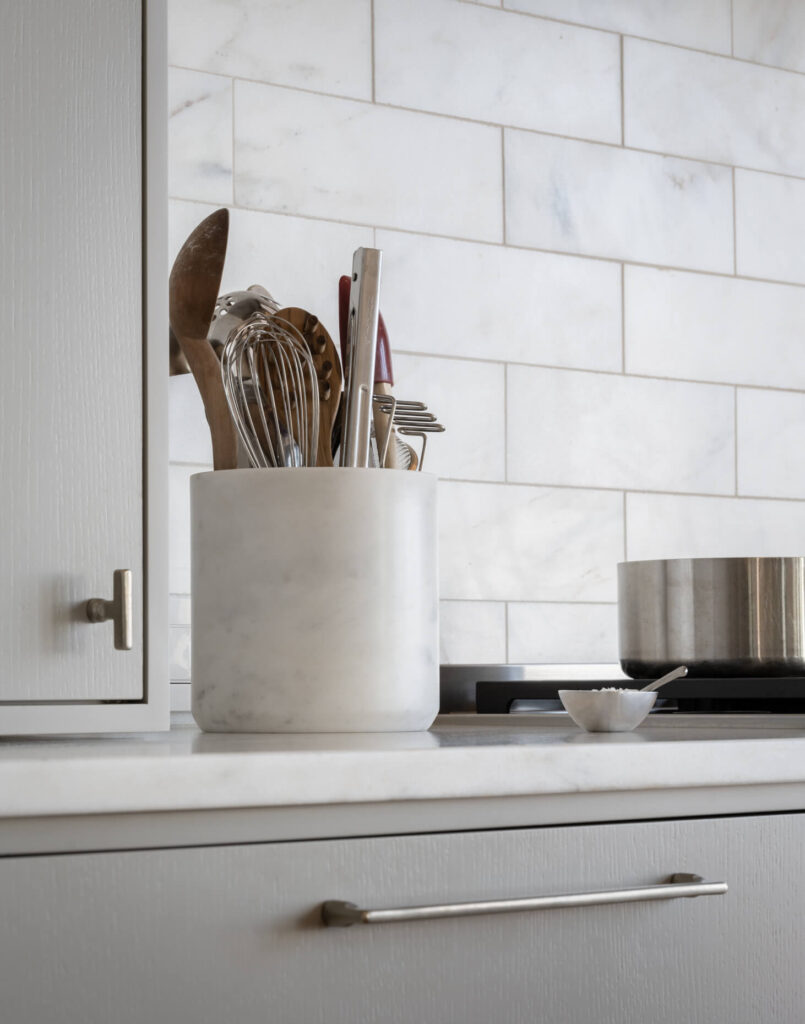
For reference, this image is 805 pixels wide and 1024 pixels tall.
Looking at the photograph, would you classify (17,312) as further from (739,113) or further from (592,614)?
(739,113)

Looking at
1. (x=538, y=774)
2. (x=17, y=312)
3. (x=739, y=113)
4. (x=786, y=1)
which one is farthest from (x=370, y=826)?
(x=786, y=1)

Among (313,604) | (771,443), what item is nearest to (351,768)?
(313,604)

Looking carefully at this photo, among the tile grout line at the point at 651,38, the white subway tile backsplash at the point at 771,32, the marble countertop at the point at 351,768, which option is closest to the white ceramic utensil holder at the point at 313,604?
the marble countertop at the point at 351,768

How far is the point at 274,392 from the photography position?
2.81ft

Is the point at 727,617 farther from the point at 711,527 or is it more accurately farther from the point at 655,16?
the point at 655,16

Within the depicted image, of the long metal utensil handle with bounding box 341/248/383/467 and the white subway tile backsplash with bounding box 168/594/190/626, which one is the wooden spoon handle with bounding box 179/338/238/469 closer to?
the long metal utensil handle with bounding box 341/248/383/467

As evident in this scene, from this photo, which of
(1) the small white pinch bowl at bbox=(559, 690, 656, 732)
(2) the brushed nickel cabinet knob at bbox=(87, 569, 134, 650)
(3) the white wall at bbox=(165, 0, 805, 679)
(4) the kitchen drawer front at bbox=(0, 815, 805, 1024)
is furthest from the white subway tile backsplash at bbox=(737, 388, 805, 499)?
(2) the brushed nickel cabinet knob at bbox=(87, 569, 134, 650)

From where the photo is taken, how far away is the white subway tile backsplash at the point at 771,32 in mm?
1735

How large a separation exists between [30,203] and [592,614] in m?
1.00

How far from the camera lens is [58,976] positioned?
52cm

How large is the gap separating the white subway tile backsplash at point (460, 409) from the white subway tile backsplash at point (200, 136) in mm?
278

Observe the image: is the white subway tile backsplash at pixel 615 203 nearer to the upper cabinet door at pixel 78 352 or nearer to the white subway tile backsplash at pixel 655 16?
the white subway tile backsplash at pixel 655 16

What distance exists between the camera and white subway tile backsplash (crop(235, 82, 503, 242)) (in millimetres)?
1386

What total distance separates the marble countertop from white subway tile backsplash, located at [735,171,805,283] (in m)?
1.11
